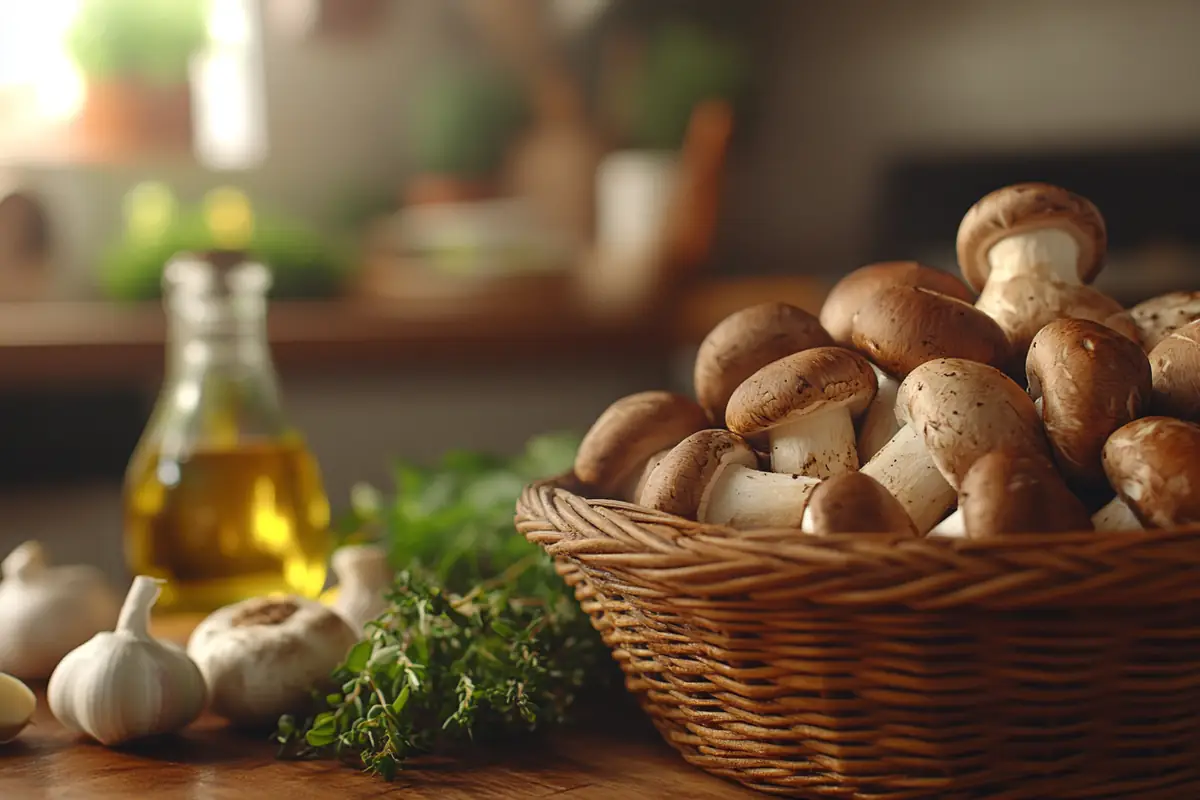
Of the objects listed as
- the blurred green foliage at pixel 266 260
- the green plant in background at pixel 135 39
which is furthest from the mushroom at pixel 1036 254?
the green plant in background at pixel 135 39

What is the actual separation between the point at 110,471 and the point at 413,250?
3.24ft

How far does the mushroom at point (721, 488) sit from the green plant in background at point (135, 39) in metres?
3.36

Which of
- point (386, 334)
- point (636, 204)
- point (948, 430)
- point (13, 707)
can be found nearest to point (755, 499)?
point (948, 430)

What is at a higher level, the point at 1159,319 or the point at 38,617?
the point at 1159,319

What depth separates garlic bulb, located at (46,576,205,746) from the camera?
2.71 ft

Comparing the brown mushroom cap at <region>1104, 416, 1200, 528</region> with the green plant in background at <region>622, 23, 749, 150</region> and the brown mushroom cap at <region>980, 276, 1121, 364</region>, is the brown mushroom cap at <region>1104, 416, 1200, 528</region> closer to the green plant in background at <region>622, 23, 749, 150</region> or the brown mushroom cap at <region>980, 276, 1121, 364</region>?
the brown mushroom cap at <region>980, 276, 1121, 364</region>

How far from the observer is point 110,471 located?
3.37 meters

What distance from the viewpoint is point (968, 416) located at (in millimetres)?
700

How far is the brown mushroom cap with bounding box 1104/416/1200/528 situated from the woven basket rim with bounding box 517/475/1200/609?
0.05 metres

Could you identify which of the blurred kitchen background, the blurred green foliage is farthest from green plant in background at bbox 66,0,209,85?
the blurred green foliage

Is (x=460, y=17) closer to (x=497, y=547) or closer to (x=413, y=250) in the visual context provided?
(x=413, y=250)

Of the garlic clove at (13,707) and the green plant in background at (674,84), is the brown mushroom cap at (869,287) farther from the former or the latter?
the green plant in background at (674,84)

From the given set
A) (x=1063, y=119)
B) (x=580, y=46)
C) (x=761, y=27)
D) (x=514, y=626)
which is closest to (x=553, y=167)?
(x=580, y=46)

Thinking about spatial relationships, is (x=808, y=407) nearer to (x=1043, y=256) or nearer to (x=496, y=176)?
(x=1043, y=256)
